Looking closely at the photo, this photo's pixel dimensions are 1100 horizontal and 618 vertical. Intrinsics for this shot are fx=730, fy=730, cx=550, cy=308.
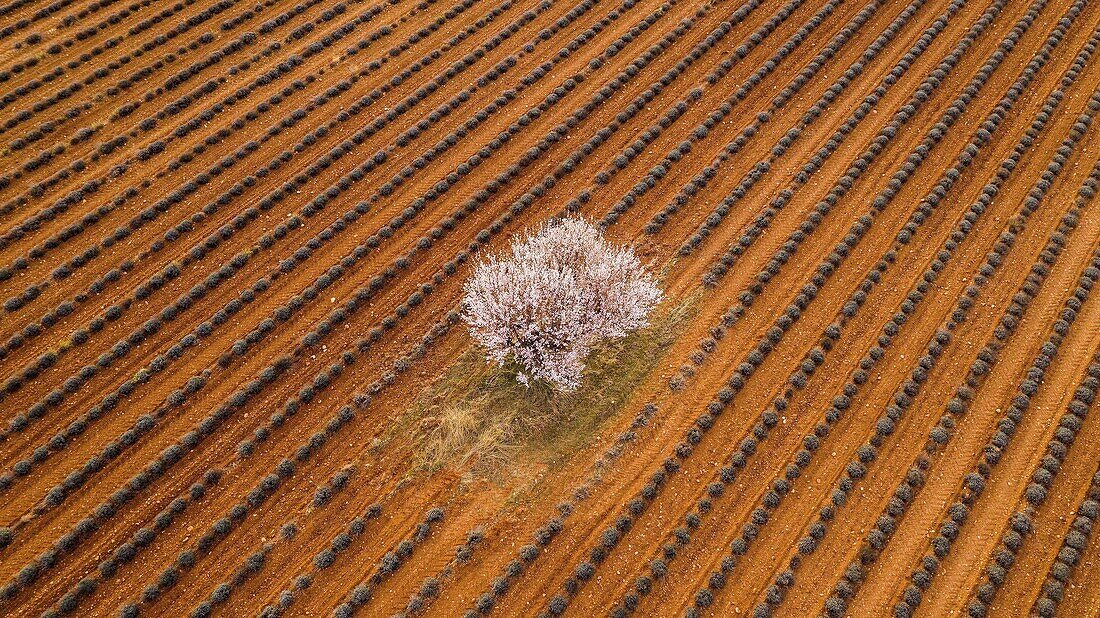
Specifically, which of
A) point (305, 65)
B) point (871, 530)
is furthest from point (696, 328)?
point (305, 65)

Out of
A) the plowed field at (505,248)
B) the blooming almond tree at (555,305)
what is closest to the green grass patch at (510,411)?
the plowed field at (505,248)

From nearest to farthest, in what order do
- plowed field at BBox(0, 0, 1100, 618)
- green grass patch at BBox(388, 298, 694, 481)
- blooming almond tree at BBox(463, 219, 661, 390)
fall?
plowed field at BBox(0, 0, 1100, 618) → blooming almond tree at BBox(463, 219, 661, 390) → green grass patch at BBox(388, 298, 694, 481)

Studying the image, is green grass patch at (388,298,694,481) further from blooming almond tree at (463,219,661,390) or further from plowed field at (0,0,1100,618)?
blooming almond tree at (463,219,661,390)

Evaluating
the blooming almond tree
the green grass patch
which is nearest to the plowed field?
the green grass patch

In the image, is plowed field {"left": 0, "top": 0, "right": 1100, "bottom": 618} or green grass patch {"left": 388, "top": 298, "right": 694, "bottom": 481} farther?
green grass patch {"left": 388, "top": 298, "right": 694, "bottom": 481}

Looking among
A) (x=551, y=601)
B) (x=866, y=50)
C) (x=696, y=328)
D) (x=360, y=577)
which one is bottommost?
(x=360, y=577)

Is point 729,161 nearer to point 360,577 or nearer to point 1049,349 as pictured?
point 1049,349

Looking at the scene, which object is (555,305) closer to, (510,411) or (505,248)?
(510,411)

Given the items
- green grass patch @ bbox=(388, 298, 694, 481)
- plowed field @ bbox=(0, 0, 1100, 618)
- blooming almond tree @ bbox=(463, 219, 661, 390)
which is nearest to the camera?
plowed field @ bbox=(0, 0, 1100, 618)

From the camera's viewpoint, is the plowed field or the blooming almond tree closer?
the plowed field
